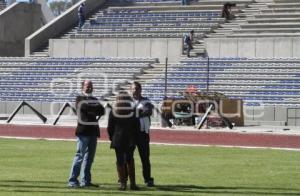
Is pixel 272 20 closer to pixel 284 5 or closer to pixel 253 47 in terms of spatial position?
pixel 284 5

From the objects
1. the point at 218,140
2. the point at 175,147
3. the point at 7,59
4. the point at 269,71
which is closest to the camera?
the point at 175,147

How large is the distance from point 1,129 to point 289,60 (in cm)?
1506

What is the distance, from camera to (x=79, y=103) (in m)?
17.3

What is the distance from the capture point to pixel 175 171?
2017 cm

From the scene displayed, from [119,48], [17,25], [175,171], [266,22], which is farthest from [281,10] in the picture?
[175,171]

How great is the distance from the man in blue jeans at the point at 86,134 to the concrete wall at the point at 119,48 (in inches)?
1274

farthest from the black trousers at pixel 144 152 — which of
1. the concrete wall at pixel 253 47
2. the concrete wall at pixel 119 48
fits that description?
the concrete wall at pixel 119 48

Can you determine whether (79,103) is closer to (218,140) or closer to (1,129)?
(218,140)

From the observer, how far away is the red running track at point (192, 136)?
30.5 m

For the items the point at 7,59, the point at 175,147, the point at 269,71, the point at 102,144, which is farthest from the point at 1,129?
the point at 7,59

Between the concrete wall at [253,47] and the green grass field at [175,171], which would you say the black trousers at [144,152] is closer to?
the green grass field at [175,171]

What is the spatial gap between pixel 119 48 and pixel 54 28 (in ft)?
24.7

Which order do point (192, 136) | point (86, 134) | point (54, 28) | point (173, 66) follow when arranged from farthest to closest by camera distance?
point (54, 28) < point (173, 66) < point (192, 136) < point (86, 134)

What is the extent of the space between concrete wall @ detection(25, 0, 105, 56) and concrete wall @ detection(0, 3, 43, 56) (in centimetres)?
285
